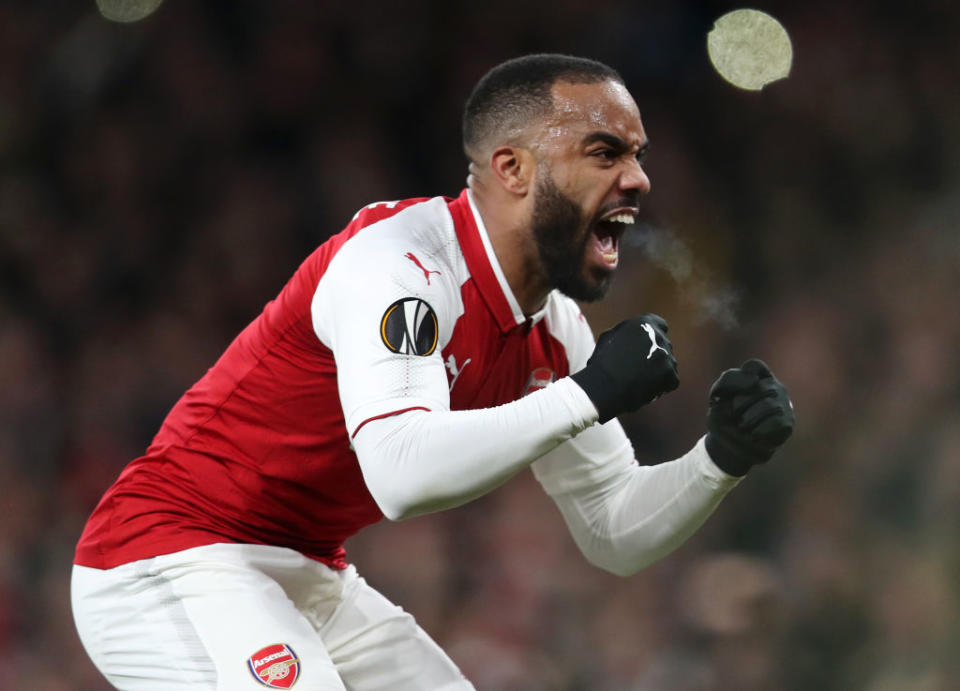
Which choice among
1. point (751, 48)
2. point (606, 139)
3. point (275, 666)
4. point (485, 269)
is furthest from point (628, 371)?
point (751, 48)

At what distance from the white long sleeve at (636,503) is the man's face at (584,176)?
537mm

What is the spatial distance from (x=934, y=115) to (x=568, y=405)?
4084 mm

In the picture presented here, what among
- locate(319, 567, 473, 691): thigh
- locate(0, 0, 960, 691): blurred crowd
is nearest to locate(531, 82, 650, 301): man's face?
locate(319, 567, 473, 691): thigh

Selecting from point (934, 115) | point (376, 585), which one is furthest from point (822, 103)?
point (376, 585)

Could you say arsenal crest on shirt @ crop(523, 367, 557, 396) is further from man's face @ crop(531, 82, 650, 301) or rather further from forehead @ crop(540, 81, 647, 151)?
forehead @ crop(540, 81, 647, 151)

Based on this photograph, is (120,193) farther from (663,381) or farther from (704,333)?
(663,381)

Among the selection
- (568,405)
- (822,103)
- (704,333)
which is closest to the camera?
(568,405)

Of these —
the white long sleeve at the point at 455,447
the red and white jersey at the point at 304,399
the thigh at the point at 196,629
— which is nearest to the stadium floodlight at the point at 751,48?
the red and white jersey at the point at 304,399

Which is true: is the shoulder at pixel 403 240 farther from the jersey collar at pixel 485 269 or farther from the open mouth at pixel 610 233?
the open mouth at pixel 610 233

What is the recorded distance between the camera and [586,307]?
18.8ft

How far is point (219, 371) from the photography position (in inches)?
115

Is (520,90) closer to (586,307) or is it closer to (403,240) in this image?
(403,240)

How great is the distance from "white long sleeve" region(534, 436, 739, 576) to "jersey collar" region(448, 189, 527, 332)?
50 centimetres

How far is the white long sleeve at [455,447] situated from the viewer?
2.36m
